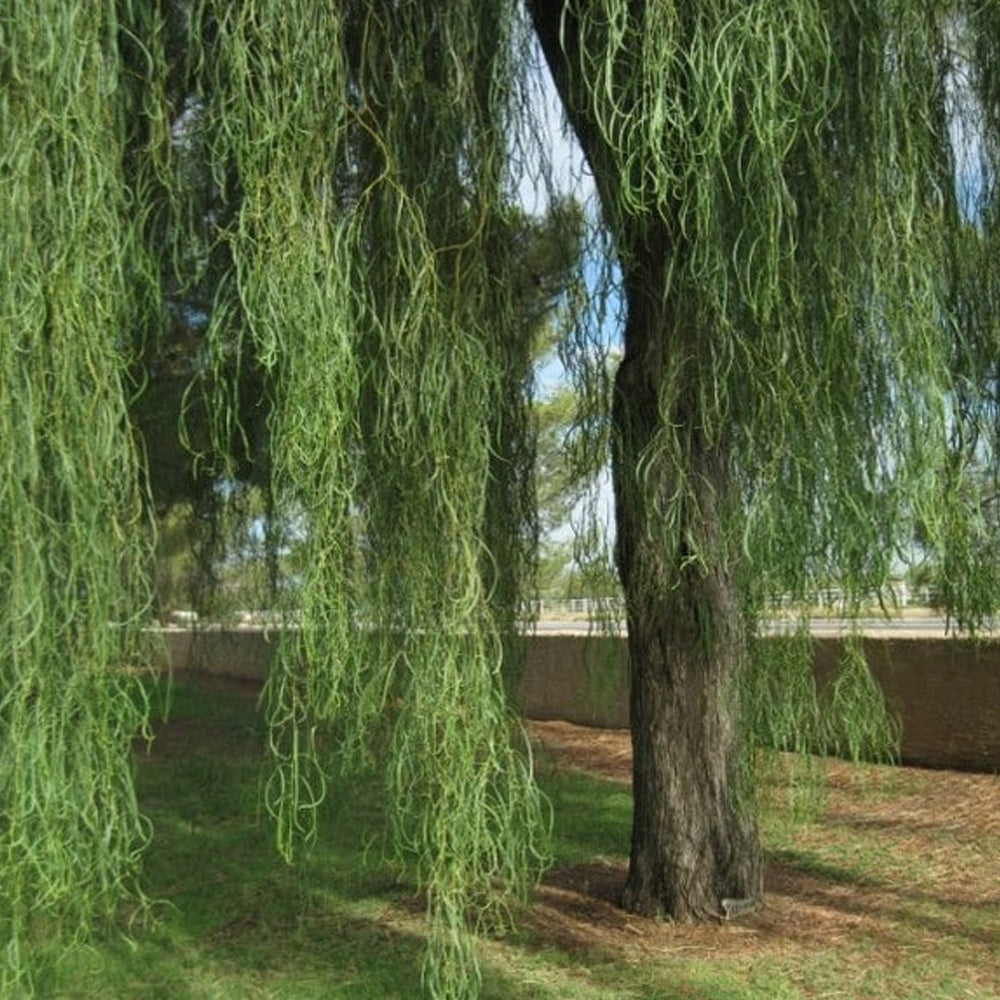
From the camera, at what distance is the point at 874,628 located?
8469mm

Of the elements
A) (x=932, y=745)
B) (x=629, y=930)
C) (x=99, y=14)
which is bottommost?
(x=629, y=930)

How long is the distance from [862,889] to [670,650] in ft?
5.44

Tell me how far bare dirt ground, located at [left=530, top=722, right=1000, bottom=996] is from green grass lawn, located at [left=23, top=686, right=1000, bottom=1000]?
0.04ft

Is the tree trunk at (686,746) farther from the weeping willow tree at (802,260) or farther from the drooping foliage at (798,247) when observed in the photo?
the drooping foliage at (798,247)

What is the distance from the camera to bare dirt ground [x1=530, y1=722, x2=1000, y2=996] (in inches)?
199

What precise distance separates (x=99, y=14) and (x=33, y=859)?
1749 mm

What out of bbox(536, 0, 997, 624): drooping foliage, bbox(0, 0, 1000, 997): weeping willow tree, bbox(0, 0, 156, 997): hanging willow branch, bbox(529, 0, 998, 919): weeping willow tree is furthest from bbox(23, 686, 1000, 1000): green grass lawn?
bbox(536, 0, 997, 624): drooping foliage

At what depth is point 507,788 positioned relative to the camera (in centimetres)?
312

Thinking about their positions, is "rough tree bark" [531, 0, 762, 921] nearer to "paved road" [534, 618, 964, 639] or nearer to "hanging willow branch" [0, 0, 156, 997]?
"paved road" [534, 618, 964, 639]

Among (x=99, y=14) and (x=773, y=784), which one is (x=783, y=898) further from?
(x=99, y=14)

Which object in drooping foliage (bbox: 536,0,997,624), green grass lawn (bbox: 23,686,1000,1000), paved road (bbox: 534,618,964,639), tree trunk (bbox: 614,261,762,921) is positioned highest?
drooping foliage (bbox: 536,0,997,624)

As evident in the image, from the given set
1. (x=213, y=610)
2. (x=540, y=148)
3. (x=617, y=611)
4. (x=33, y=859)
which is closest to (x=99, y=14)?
(x=540, y=148)

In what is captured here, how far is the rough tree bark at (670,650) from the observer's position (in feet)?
13.7

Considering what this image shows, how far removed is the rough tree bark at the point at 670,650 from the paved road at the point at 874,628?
26cm
